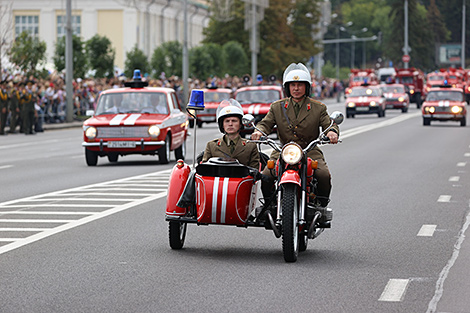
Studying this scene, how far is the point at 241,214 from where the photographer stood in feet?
34.0

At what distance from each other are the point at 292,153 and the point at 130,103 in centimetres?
1531

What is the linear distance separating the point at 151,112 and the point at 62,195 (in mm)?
8481

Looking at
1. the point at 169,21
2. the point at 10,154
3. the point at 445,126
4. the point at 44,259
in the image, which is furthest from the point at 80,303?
the point at 169,21

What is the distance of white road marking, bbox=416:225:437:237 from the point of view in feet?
40.0

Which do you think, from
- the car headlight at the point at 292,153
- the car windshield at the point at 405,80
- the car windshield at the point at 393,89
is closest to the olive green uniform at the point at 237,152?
the car headlight at the point at 292,153

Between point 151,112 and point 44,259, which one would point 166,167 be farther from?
point 44,259

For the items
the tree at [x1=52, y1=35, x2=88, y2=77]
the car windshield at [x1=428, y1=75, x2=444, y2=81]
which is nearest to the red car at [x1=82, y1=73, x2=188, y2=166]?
the tree at [x1=52, y1=35, x2=88, y2=77]

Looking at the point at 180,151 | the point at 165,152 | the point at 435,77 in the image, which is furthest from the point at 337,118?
the point at 435,77

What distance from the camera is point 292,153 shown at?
32.7 ft

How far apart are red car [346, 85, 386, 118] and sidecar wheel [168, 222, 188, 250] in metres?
46.1

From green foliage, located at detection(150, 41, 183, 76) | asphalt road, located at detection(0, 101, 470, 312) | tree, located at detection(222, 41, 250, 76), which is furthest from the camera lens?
tree, located at detection(222, 41, 250, 76)

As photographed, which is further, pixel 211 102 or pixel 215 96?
pixel 215 96

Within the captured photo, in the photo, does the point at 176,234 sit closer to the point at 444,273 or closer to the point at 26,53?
the point at 444,273

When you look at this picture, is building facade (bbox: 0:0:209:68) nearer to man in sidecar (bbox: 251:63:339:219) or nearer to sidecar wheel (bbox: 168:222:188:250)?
sidecar wheel (bbox: 168:222:188:250)
